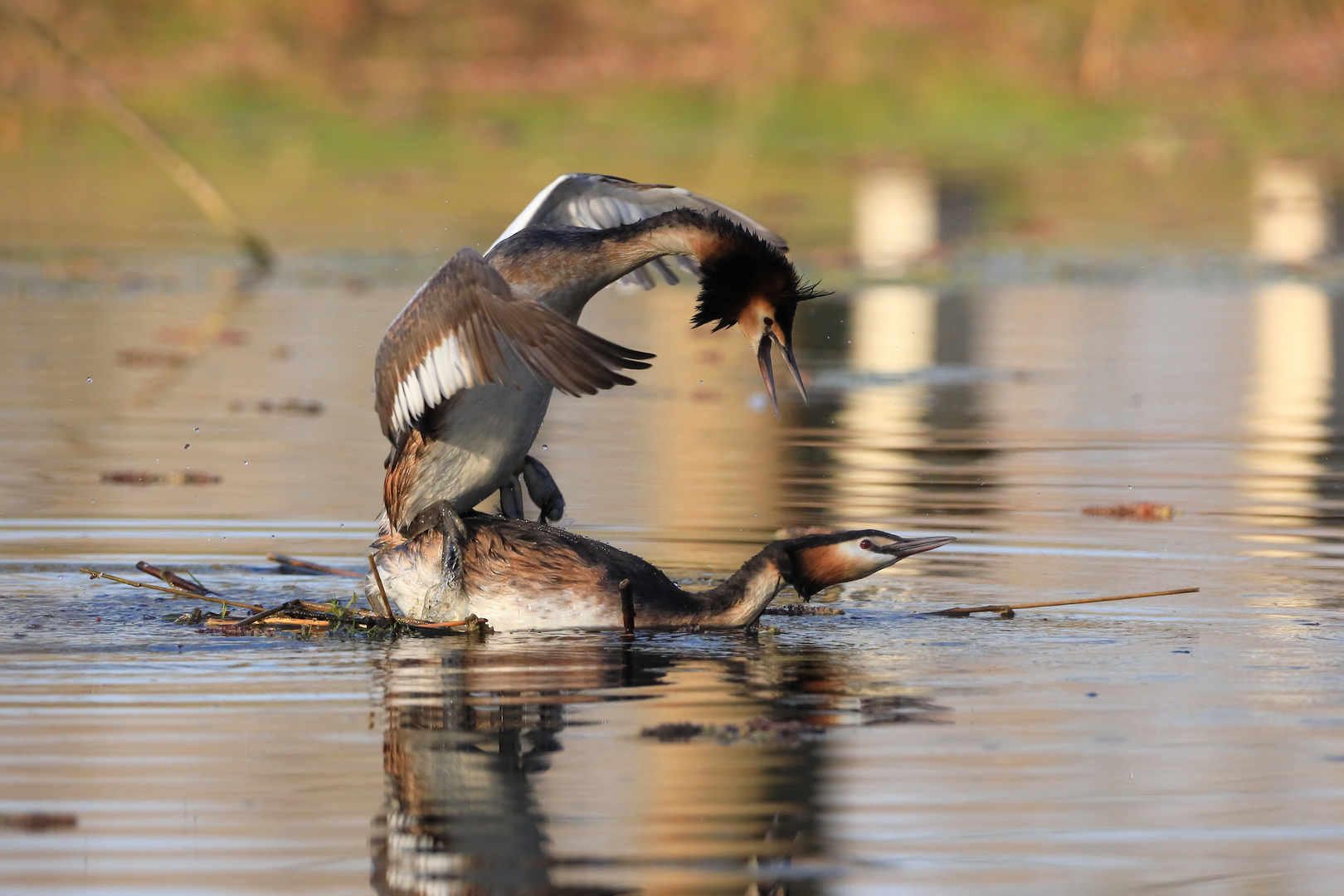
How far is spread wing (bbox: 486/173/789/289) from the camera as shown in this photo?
9.58m

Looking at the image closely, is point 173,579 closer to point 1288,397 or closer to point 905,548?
point 905,548

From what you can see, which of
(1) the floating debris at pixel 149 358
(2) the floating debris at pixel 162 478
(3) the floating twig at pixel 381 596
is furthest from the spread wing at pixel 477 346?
(1) the floating debris at pixel 149 358

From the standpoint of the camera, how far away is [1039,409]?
13820mm

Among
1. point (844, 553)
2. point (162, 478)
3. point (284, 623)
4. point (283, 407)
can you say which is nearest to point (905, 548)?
point (844, 553)

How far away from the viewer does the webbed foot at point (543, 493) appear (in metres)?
8.71

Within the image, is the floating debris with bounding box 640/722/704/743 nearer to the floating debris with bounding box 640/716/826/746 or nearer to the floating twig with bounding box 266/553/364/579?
the floating debris with bounding box 640/716/826/746

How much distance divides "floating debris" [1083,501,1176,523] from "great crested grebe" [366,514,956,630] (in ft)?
7.89

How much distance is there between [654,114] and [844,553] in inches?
1025

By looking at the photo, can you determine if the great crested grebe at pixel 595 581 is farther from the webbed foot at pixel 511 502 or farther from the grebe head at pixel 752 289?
the webbed foot at pixel 511 502

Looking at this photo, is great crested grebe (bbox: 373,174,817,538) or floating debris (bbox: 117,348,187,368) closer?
great crested grebe (bbox: 373,174,817,538)

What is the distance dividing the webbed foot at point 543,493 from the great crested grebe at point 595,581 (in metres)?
0.55

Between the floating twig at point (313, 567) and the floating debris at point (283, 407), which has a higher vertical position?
the floating debris at point (283, 407)

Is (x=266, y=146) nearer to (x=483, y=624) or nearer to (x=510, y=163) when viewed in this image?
(x=510, y=163)

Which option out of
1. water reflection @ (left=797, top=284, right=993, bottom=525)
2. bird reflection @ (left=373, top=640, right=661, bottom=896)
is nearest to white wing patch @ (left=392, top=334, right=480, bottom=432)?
bird reflection @ (left=373, top=640, right=661, bottom=896)
